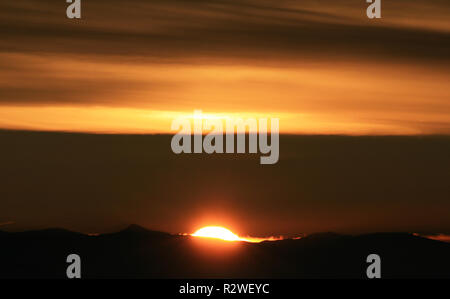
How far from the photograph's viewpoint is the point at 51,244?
17625cm

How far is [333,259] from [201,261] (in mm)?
26244

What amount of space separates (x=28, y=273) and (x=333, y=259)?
61.5 metres
